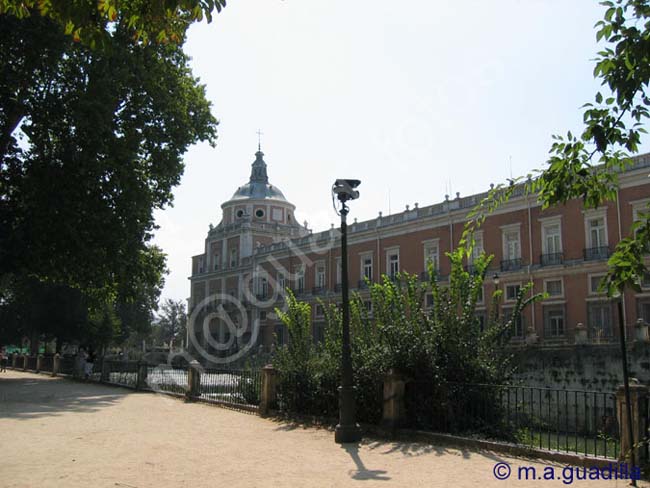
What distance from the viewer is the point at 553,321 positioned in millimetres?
33281

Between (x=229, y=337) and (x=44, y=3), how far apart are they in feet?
184

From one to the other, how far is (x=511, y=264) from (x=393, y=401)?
25951 mm

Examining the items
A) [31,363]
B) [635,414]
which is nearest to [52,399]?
[635,414]

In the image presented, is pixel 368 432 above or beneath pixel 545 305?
beneath

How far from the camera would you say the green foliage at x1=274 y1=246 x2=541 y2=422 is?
11.7 m

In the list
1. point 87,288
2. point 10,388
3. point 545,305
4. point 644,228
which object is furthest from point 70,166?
point 545,305

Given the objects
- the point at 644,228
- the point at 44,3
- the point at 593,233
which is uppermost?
the point at 593,233

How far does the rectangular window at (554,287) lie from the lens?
1308 inches

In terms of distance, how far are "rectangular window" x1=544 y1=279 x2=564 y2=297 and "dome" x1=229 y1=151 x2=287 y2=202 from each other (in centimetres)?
3518

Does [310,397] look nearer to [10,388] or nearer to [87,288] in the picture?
[10,388]

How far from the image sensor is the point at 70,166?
74.1 feet

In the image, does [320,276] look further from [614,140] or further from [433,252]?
[614,140]

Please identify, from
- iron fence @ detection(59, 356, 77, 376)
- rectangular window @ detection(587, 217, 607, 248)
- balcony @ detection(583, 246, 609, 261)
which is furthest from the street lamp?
rectangular window @ detection(587, 217, 607, 248)

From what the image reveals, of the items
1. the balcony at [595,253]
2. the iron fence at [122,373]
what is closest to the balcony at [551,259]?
the balcony at [595,253]
